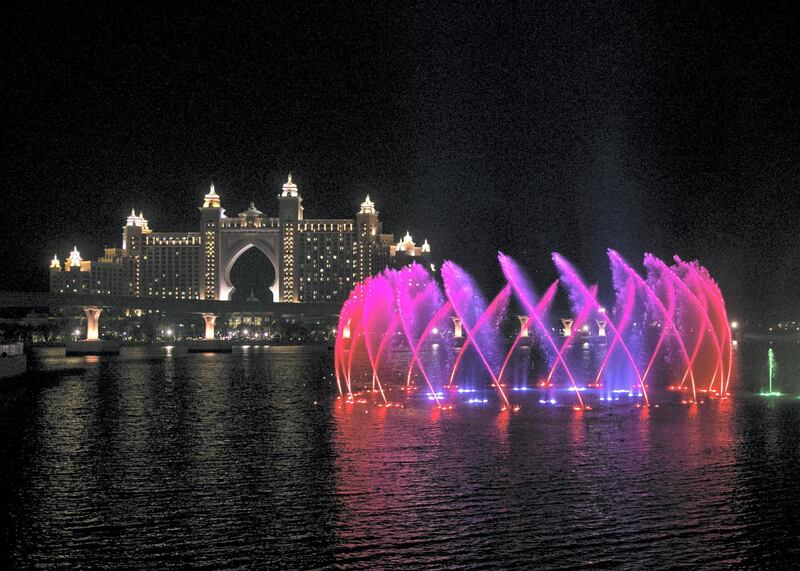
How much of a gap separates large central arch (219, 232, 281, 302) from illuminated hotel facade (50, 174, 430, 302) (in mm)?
208

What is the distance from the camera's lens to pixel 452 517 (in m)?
17.8

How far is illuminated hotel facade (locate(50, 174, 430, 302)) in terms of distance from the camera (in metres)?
182

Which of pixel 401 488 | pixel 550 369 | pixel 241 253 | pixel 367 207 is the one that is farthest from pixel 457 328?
pixel 401 488

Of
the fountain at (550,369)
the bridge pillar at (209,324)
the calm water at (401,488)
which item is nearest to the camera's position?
the calm water at (401,488)

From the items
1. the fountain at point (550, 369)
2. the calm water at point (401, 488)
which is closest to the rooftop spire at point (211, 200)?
the fountain at point (550, 369)

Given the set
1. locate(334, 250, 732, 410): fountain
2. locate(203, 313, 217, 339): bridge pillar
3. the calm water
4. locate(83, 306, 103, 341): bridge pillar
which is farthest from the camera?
locate(203, 313, 217, 339): bridge pillar

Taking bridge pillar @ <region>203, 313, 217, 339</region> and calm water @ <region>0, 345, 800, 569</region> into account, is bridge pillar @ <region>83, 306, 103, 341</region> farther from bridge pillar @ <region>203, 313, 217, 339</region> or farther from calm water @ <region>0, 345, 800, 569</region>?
calm water @ <region>0, 345, 800, 569</region>

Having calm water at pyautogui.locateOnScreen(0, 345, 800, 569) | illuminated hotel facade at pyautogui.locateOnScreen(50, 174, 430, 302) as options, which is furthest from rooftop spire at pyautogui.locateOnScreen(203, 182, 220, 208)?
calm water at pyautogui.locateOnScreen(0, 345, 800, 569)

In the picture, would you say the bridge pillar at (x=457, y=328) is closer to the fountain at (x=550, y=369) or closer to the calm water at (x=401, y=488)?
the fountain at (x=550, y=369)

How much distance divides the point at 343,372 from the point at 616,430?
A: 112 feet

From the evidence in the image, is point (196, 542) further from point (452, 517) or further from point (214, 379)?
point (214, 379)

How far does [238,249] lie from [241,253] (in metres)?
4.93

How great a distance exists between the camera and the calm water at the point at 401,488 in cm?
1563

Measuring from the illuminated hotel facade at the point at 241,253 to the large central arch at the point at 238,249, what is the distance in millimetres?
208
